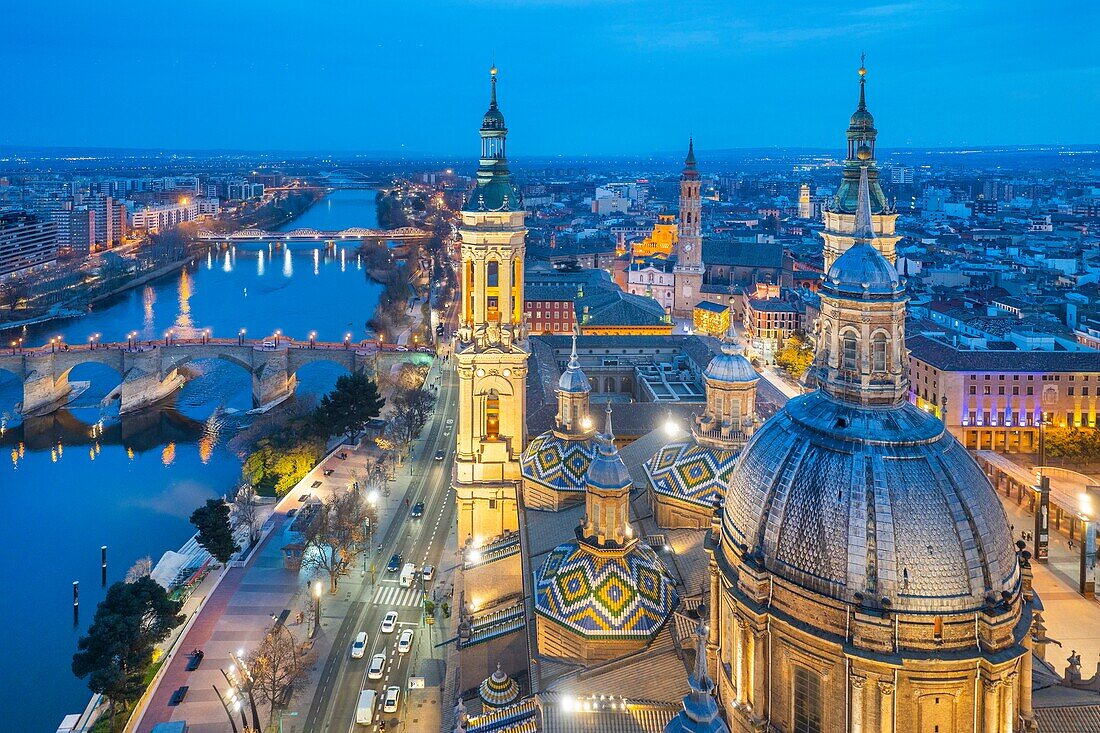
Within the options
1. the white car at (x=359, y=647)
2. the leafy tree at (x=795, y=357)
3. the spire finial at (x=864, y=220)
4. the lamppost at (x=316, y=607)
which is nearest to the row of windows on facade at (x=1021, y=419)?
the leafy tree at (x=795, y=357)

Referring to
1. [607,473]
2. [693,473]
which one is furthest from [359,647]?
[693,473]

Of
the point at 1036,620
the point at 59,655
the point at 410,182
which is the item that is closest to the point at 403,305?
the point at 59,655

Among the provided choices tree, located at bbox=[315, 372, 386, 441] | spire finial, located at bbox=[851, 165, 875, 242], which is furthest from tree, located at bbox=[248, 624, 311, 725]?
tree, located at bbox=[315, 372, 386, 441]

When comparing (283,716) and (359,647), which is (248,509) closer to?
Result: (359,647)

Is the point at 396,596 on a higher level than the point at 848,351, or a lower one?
lower

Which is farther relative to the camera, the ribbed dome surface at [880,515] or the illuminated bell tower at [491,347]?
the illuminated bell tower at [491,347]

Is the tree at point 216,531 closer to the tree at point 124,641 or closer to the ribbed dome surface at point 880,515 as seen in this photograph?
the tree at point 124,641
